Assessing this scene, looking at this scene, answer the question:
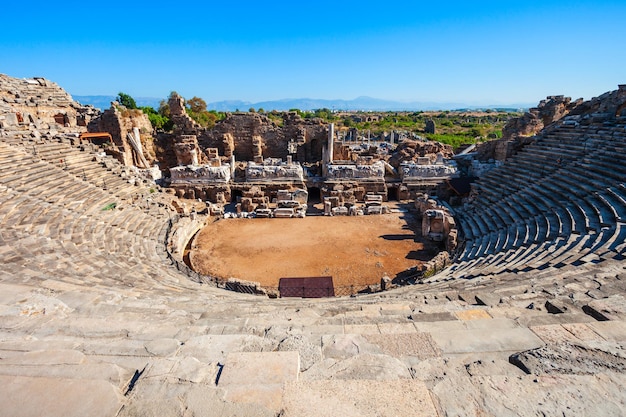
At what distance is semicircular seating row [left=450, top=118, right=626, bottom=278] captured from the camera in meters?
8.12

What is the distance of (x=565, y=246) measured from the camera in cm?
836

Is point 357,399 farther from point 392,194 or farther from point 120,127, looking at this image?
point 120,127

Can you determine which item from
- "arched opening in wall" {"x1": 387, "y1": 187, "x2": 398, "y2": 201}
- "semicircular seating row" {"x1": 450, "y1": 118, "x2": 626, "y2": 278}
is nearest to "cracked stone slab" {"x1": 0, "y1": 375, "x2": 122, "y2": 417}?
"semicircular seating row" {"x1": 450, "y1": 118, "x2": 626, "y2": 278}

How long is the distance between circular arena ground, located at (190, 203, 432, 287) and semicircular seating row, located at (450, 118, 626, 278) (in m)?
2.54

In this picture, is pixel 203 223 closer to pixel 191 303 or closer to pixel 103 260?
pixel 103 260

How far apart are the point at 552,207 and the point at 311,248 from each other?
30.1 feet

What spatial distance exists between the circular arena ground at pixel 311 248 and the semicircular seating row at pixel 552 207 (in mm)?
2538

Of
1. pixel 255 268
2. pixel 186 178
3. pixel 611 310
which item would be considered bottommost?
pixel 255 268

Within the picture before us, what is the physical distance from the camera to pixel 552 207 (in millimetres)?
11273

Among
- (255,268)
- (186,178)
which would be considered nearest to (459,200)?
(255,268)

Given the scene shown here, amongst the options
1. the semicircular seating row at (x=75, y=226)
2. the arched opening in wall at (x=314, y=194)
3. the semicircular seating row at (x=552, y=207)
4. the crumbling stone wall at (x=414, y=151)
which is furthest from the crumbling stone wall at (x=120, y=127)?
the semicircular seating row at (x=552, y=207)

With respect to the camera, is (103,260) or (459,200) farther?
(459,200)

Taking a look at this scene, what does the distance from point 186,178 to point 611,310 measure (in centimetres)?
1972

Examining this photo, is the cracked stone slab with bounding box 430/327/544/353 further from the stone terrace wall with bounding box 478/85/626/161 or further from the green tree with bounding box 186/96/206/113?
the green tree with bounding box 186/96/206/113
